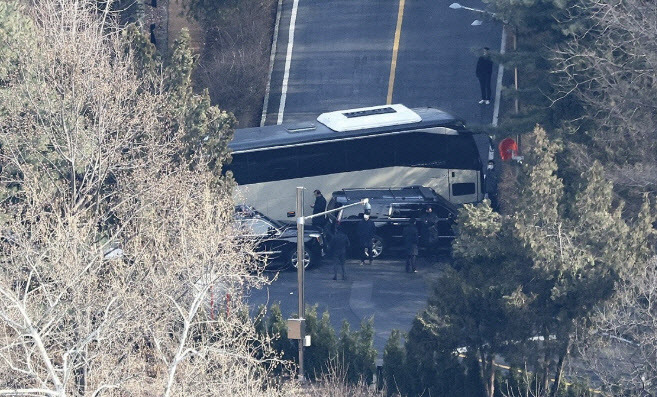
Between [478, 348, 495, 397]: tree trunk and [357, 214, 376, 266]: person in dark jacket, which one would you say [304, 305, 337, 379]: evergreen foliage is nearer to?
[478, 348, 495, 397]: tree trunk

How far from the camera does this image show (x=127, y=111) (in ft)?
75.0

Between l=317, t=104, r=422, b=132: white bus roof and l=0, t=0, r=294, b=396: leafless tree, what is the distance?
647 centimetres

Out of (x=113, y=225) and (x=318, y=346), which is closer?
(x=113, y=225)

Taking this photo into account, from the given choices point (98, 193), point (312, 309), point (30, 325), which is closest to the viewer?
point (30, 325)

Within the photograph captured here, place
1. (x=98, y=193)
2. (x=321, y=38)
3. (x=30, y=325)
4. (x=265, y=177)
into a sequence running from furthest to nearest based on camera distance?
(x=321, y=38), (x=265, y=177), (x=98, y=193), (x=30, y=325)

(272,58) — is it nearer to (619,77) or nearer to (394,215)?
(394,215)

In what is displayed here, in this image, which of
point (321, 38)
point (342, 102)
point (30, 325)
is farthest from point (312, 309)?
point (321, 38)

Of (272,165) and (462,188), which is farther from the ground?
(272,165)

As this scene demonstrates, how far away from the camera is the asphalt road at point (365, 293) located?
83.9 ft

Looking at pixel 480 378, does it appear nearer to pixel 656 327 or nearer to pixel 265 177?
pixel 656 327

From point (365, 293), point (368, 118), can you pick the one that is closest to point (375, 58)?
point (368, 118)

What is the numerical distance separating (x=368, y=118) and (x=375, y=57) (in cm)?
855

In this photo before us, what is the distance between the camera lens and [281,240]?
1085 inches

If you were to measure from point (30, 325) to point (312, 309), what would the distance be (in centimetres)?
928
